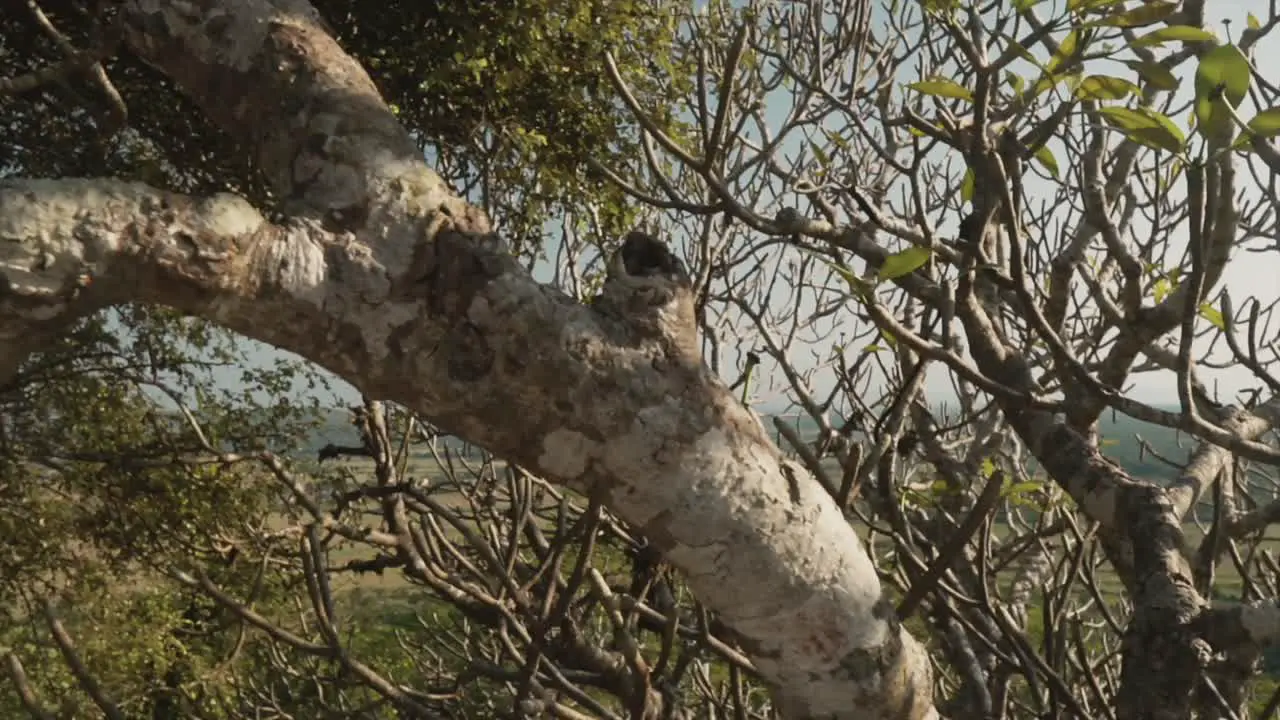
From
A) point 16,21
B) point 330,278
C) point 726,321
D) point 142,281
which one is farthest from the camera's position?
point 726,321

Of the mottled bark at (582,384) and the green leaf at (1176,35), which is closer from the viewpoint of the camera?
the green leaf at (1176,35)

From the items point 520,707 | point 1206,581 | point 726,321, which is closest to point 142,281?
point 520,707

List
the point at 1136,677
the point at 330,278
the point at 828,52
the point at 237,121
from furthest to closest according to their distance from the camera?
the point at 828,52
the point at 237,121
the point at 1136,677
the point at 330,278

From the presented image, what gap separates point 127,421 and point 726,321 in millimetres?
3845

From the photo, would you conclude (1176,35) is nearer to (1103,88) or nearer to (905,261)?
(1103,88)

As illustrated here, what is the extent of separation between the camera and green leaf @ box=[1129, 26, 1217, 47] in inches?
35.4

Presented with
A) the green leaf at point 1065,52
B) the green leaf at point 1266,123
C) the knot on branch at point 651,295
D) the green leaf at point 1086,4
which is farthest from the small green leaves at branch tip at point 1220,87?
the knot on branch at point 651,295

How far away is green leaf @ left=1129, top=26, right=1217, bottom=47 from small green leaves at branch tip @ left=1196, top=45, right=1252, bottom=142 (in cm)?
11

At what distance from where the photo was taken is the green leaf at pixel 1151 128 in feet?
2.92

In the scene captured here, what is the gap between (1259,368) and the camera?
4.08 feet

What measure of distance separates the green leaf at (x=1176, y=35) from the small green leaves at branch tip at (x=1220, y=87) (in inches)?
4.3

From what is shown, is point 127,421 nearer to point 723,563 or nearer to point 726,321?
point 726,321

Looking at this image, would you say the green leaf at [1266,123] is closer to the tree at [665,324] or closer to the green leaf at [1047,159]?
the tree at [665,324]

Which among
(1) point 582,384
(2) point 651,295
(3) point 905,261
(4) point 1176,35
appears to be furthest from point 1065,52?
(1) point 582,384
